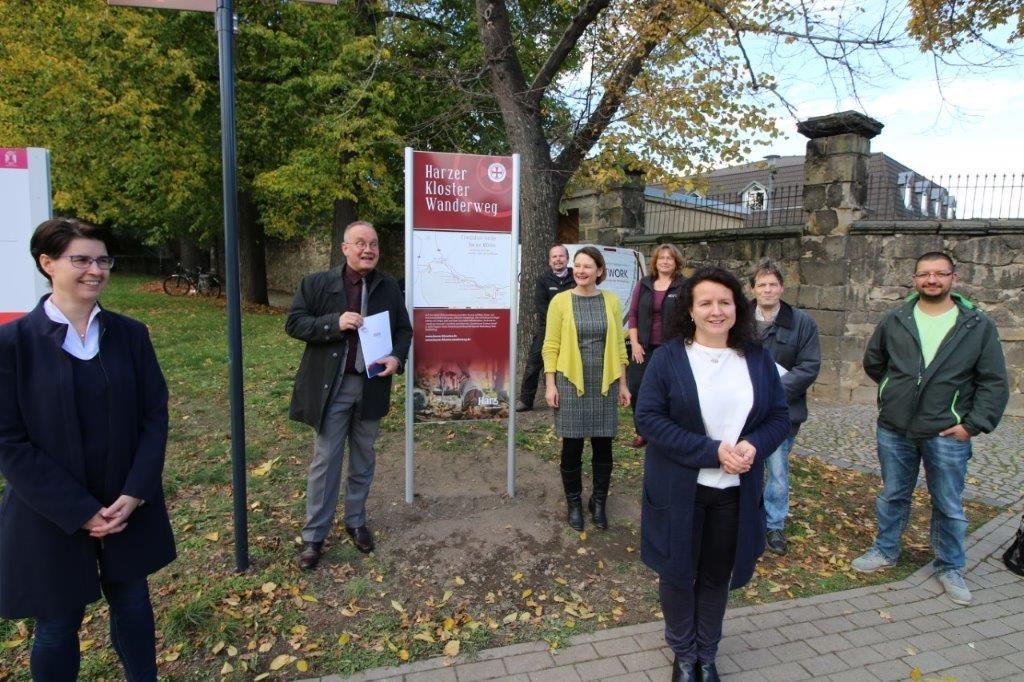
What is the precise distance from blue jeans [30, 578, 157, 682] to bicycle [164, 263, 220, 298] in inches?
859

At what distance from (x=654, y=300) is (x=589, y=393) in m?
1.57

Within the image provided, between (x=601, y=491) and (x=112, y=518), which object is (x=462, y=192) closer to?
(x=601, y=491)

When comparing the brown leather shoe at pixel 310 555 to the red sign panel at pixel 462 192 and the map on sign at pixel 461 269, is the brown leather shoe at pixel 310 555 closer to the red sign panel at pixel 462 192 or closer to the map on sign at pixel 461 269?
the map on sign at pixel 461 269

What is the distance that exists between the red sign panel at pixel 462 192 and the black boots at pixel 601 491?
181 cm

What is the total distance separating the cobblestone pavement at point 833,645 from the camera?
2889 mm

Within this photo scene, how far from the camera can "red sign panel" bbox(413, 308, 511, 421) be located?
14.7ft

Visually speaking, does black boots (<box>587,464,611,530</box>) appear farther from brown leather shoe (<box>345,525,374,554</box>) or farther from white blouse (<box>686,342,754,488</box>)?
white blouse (<box>686,342,754,488</box>)

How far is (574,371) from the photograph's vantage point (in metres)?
4.05

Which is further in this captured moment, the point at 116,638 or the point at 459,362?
the point at 459,362

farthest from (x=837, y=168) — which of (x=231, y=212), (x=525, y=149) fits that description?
(x=231, y=212)

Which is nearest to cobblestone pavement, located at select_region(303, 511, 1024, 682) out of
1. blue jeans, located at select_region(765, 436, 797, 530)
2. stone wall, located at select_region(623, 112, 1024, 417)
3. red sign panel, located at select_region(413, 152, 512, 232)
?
blue jeans, located at select_region(765, 436, 797, 530)

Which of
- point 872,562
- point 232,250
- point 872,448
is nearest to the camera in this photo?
point 232,250

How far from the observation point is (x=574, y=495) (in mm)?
4281

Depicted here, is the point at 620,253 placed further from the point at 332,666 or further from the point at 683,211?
the point at 332,666
